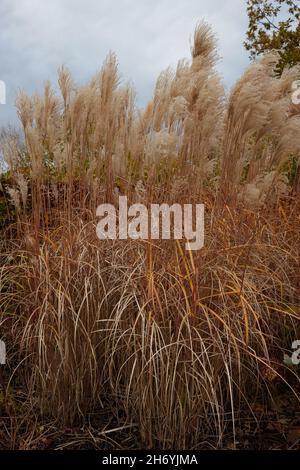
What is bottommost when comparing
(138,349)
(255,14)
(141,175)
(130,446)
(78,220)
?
(130,446)

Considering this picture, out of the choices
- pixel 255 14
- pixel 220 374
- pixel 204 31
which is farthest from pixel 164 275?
pixel 255 14

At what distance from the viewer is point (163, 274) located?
379 cm

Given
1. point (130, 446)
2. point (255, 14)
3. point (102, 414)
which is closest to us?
point (130, 446)

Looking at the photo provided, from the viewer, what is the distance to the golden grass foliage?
360 cm

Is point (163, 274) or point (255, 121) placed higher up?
point (255, 121)

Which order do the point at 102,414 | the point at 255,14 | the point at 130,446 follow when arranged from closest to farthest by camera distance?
the point at 130,446
the point at 102,414
the point at 255,14

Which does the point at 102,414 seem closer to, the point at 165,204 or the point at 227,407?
the point at 227,407

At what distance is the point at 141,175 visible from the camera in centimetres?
424

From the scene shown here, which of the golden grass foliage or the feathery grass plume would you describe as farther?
the feathery grass plume

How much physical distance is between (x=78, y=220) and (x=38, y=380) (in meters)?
1.14

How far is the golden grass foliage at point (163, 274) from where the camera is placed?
3.60m

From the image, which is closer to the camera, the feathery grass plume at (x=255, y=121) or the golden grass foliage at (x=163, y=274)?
the golden grass foliage at (x=163, y=274)

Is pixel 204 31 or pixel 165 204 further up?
pixel 204 31

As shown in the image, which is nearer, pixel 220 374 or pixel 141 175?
pixel 220 374
